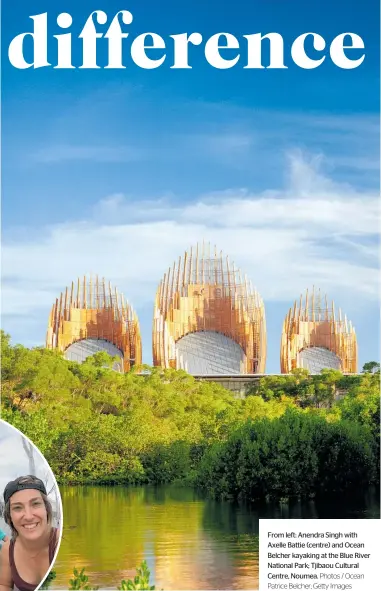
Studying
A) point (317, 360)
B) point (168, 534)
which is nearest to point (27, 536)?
point (168, 534)

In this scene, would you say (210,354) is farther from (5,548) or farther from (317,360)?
(5,548)

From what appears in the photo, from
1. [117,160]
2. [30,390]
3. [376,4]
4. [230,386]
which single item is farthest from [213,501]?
[376,4]

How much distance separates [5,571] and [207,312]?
4475 millimetres

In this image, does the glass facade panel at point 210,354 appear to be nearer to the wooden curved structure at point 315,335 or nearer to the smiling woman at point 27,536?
the wooden curved structure at point 315,335

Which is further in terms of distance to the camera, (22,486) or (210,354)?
(210,354)

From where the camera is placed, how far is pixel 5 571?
471 centimetres

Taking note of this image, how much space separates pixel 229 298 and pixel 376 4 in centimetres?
311

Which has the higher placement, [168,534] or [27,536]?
[27,536]

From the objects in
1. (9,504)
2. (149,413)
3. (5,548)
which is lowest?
(5,548)

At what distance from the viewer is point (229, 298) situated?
8.63 meters

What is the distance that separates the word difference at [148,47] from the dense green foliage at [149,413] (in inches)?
124

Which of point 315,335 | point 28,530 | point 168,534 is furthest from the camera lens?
point 315,335

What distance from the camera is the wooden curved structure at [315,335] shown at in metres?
8.36

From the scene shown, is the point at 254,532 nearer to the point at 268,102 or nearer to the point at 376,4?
the point at 268,102
